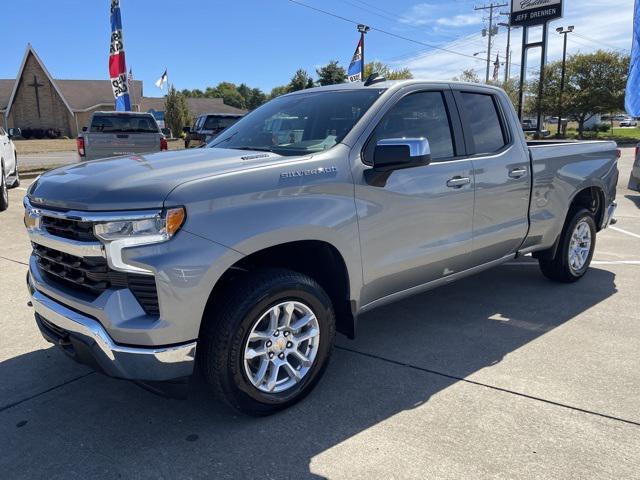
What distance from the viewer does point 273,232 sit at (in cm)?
297

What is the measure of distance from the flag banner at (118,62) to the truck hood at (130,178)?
14491 millimetres

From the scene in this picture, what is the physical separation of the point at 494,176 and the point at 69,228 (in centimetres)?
A: 309

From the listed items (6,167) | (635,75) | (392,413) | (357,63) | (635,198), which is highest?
(357,63)

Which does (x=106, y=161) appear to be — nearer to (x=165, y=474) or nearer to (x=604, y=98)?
(x=165, y=474)

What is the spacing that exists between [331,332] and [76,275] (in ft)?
4.91

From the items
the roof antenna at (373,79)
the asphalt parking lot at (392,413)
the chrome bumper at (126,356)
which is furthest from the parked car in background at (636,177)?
the chrome bumper at (126,356)

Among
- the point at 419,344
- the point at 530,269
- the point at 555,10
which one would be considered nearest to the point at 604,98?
the point at 555,10

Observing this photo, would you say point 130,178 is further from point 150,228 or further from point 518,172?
point 518,172

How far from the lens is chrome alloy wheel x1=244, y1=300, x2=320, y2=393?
308cm

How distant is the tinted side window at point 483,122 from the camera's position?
4.38 m

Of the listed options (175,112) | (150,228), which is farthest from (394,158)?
(175,112)

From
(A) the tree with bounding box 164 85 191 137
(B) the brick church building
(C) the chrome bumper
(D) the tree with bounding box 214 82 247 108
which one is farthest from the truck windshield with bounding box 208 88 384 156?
(D) the tree with bounding box 214 82 247 108

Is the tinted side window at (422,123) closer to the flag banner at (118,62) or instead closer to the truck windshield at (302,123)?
the truck windshield at (302,123)

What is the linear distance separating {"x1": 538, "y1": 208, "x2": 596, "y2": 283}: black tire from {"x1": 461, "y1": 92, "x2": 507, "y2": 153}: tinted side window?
4.65 feet
